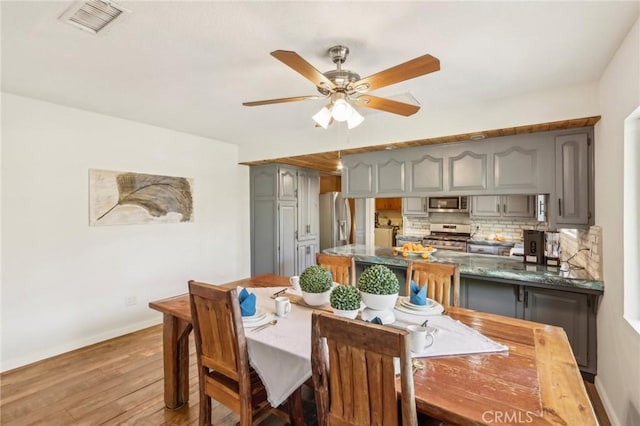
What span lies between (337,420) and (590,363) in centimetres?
249

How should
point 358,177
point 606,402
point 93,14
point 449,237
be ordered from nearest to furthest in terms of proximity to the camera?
point 93,14, point 606,402, point 358,177, point 449,237

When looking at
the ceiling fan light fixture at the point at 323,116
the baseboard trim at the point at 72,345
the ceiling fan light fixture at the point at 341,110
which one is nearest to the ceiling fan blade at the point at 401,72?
the ceiling fan light fixture at the point at 341,110

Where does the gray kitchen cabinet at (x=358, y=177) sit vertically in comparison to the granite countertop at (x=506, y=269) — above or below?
above

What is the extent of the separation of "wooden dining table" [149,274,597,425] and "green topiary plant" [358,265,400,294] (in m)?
0.41

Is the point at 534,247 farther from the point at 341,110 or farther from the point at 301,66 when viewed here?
the point at 301,66

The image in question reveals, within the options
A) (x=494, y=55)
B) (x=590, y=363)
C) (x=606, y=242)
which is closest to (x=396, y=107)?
(x=494, y=55)

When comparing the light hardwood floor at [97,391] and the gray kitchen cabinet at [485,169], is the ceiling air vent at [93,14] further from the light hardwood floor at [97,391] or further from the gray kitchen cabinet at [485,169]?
the gray kitchen cabinet at [485,169]

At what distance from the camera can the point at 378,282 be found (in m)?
1.70

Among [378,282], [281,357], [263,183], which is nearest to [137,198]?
[263,183]

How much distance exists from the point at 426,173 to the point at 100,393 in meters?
3.53

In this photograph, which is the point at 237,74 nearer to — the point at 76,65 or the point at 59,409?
the point at 76,65

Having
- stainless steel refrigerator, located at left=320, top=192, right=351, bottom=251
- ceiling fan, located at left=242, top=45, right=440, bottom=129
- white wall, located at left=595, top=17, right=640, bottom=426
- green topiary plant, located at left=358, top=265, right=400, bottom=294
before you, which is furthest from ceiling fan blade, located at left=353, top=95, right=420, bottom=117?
stainless steel refrigerator, located at left=320, top=192, right=351, bottom=251

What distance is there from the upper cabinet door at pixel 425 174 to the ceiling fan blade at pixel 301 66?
194cm

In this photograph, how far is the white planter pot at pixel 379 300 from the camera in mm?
1688
